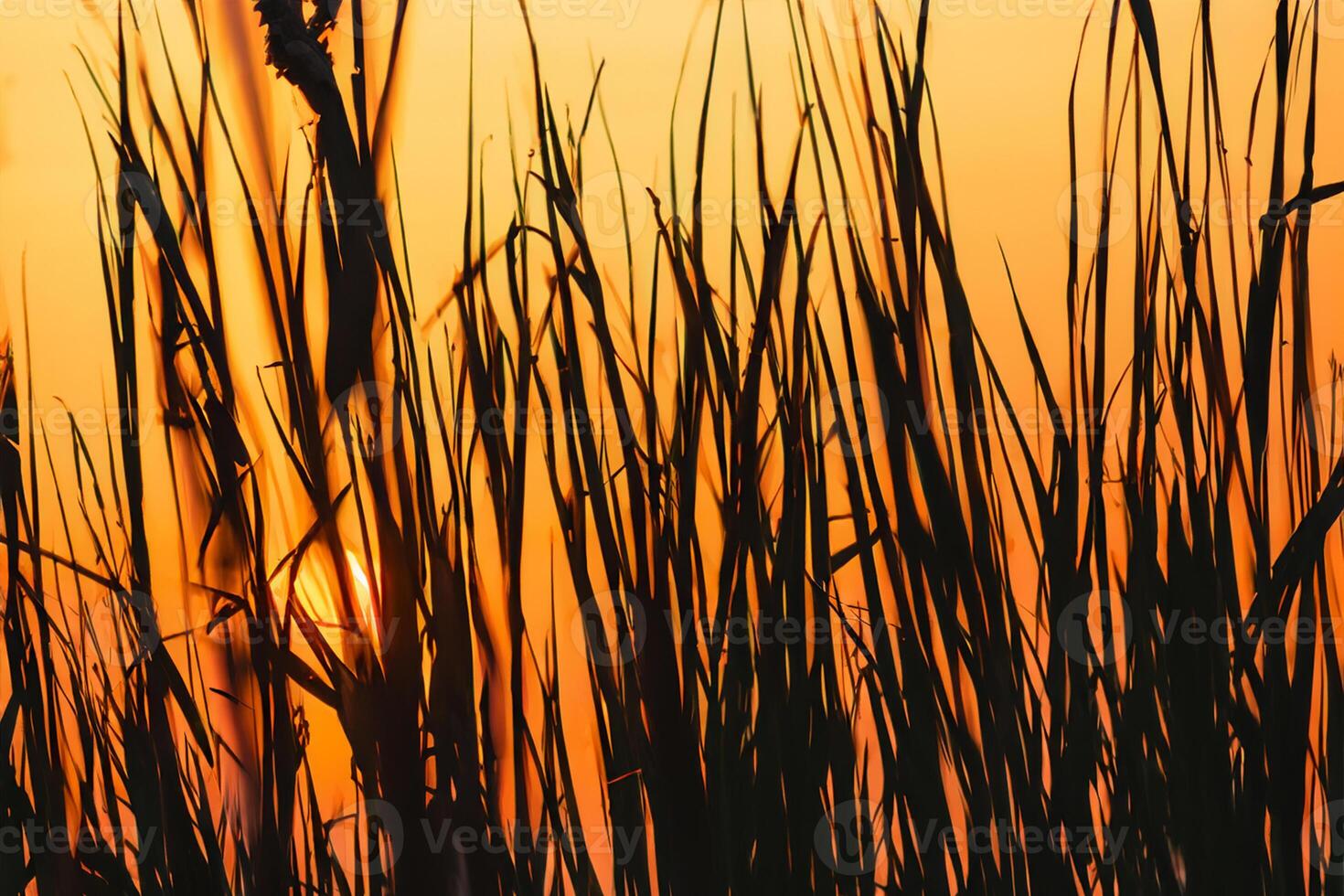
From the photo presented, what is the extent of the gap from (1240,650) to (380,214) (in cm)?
117

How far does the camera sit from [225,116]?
953 millimetres

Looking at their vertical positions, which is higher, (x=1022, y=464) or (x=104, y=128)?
(x=104, y=128)

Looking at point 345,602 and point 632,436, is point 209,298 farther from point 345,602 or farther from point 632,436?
point 632,436

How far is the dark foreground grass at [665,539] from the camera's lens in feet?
3.11

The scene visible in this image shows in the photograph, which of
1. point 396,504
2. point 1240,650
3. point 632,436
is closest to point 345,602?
point 396,504

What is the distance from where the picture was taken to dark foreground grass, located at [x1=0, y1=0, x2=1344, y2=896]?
3.11 feet

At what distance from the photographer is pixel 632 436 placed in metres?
0.95

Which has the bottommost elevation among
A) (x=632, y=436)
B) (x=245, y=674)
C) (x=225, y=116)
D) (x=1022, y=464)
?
(x=245, y=674)

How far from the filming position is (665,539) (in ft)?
3.11

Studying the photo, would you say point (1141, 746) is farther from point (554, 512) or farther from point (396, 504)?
point (396, 504)

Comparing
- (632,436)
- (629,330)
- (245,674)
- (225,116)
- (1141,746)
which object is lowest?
(1141,746)

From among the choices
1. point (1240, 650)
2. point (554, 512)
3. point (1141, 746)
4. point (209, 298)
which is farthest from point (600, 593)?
point (1240, 650)

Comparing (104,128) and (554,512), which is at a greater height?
(104,128)

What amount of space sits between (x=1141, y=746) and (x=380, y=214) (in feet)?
3.68
